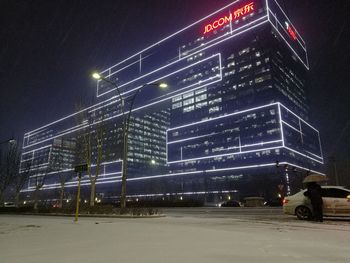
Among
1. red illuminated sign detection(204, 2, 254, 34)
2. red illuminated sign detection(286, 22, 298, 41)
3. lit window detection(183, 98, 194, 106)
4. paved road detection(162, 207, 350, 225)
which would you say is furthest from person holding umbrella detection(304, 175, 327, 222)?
red illuminated sign detection(286, 22, 298, 41)

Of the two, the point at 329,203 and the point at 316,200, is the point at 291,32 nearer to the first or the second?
the point at 329,203

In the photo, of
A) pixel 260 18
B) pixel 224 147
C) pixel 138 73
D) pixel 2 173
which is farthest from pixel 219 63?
pixel 2 173

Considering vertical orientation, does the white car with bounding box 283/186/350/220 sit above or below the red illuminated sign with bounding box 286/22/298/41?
below

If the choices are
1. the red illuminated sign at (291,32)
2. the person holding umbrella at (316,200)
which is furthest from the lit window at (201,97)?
the person holding umbrella at (316,200)

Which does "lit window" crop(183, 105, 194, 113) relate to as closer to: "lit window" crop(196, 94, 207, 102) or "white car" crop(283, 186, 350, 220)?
"lit window" crop(196, 94, 207, 102)

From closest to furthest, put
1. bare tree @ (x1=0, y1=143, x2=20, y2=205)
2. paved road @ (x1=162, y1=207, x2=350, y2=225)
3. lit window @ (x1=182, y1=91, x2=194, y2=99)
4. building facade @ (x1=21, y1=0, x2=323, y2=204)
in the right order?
1. paved road @ (x1=162, y1=207, x2=350, y2=225)
2. bare tree @ (x1=0, y1=143, x2=20, y2=205)
3. building facade @ (x1=21, y1=0, x2=323, y2=204)
4. lit window @ (x1=182, y1=91, x2=194, y2=99)

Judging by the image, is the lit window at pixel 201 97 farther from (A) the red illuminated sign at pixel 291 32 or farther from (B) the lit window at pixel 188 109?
(A) the red illuminated sign at pixel 291 32

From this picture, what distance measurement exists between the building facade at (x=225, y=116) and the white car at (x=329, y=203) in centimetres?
7859

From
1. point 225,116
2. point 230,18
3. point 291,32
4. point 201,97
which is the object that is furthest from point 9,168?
point 291,32

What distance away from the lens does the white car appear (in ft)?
43.0

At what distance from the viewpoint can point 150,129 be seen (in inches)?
6811

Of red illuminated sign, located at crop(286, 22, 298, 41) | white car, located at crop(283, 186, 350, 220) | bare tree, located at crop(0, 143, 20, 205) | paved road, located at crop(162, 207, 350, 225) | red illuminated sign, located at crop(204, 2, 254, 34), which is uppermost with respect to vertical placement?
red illuminated sign, located at crop(204, 2, 254, 34)

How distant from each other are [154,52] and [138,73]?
1649cm

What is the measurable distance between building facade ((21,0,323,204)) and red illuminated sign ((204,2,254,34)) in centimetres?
44
